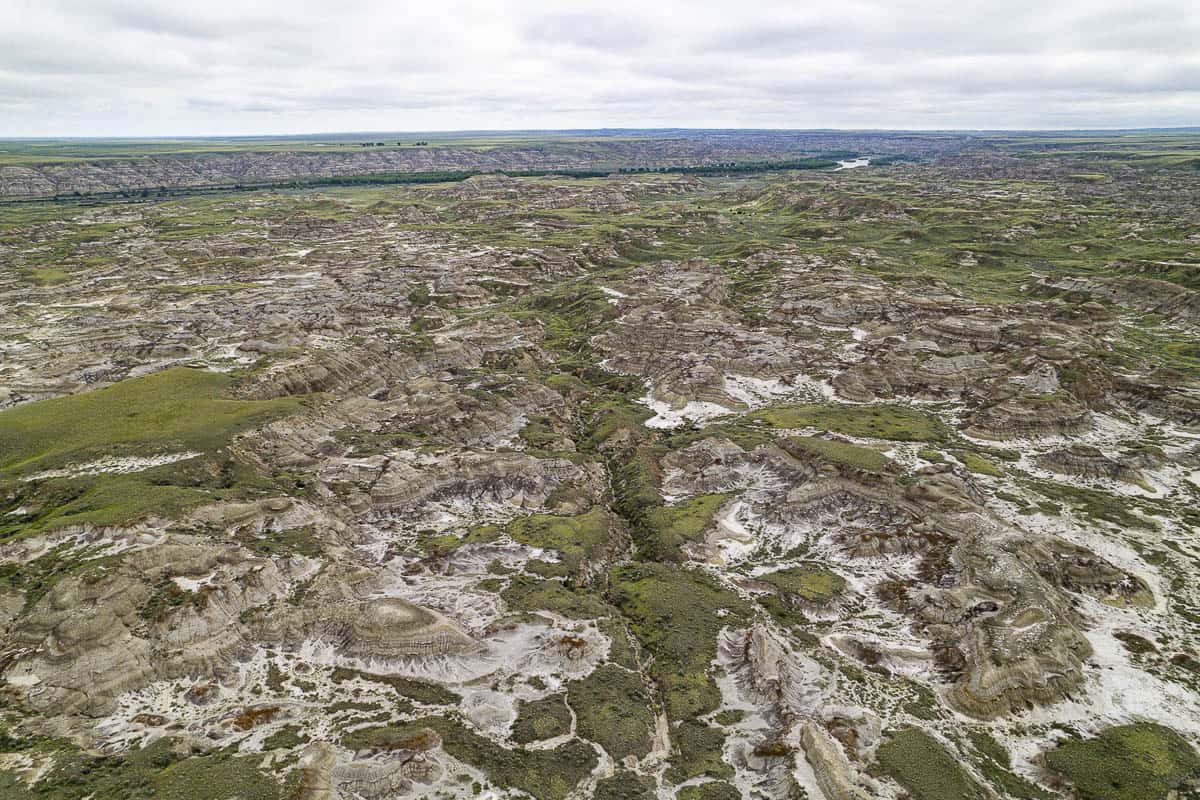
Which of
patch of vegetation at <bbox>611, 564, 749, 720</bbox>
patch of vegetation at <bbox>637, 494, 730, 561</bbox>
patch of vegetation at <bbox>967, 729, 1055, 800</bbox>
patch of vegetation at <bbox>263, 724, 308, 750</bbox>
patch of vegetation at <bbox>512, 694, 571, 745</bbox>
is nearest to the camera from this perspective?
patch of vegetation at <bbox>967, 729, 1055, 800</bbox>

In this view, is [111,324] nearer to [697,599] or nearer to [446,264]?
[446,264]

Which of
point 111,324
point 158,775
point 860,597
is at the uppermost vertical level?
point 111,324

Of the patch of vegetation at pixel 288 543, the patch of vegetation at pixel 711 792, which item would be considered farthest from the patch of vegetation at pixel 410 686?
the patch of vegetation at pixel 711 792

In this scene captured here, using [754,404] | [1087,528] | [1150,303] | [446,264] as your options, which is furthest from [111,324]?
[1150,303]

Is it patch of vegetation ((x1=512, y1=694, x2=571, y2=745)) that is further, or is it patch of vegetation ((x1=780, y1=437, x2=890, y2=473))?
patch of vegetation ((x1=780, y1=437, x2=890, y2=473))

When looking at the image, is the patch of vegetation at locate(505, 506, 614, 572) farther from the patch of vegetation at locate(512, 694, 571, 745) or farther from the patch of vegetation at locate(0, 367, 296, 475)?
the patch of vegetation at locate(0, 367, 296, 475)

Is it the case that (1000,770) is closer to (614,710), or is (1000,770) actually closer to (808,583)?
(808,583)

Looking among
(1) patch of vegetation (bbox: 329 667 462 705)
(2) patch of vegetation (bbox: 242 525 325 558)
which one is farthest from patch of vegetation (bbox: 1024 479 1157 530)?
(2) patch of vegetation (bbox: 242 525 325 558)

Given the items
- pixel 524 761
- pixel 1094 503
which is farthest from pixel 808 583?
pixel 1094 503
